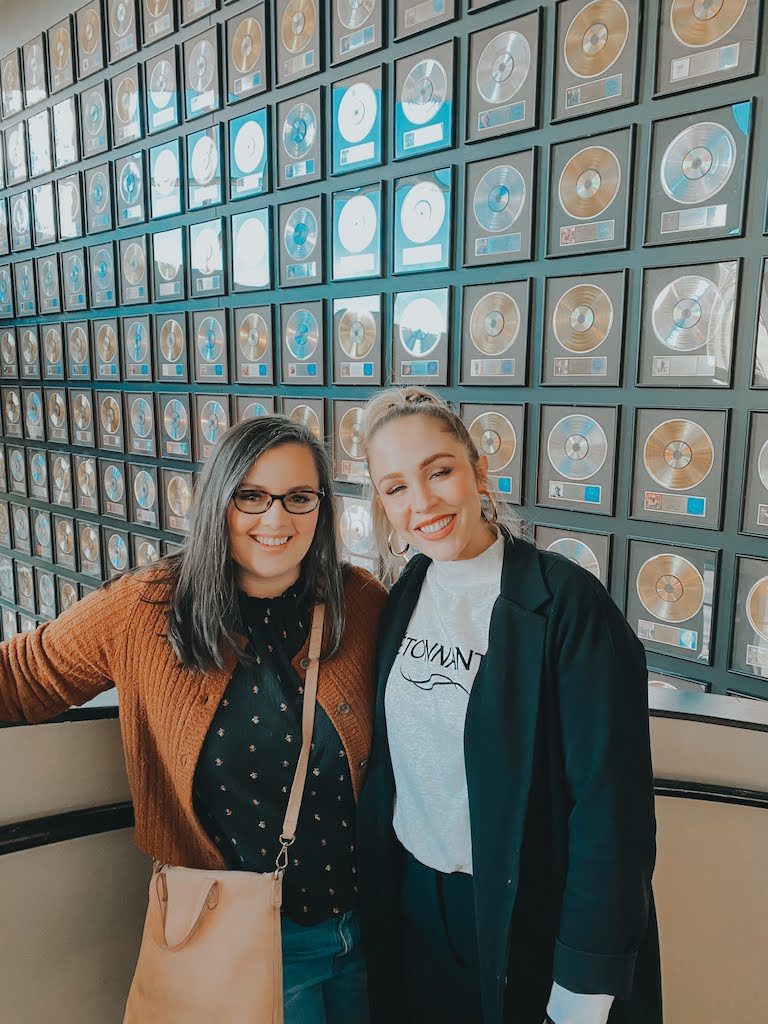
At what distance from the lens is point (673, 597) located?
232cm

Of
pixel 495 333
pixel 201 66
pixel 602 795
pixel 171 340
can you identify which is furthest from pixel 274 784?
pixel 201 66

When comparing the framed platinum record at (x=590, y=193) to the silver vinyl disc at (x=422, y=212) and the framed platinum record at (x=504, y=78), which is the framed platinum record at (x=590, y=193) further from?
the silver vinyl disc at (x=422, y=212)

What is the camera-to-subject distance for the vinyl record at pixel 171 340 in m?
3.79

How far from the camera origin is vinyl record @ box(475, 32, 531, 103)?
235 centimetres

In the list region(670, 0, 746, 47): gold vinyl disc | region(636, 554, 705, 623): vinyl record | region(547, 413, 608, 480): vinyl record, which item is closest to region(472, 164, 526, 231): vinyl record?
region(670, 0, 746, 47): gold vinyl disc

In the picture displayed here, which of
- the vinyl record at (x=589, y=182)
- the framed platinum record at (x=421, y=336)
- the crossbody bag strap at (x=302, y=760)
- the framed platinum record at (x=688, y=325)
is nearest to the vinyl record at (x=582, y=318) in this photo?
the framed platinum record at (x=688, y=325)

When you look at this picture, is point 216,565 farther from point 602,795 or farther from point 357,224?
point 357,224

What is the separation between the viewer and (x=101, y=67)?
3936mm

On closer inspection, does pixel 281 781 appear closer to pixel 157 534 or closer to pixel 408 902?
pixel 408 902

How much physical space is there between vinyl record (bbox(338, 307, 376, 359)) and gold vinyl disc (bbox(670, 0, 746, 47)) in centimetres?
140

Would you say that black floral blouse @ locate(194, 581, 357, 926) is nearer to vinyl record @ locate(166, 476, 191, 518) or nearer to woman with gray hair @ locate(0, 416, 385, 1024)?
woman with gray hair @ locate(0, 416, 385, 1024)

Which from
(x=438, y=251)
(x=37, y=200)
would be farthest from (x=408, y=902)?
(x=37, y=200)

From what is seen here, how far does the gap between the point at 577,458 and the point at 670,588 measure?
0.53 meters

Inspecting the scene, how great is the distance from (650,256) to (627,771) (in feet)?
5.77
